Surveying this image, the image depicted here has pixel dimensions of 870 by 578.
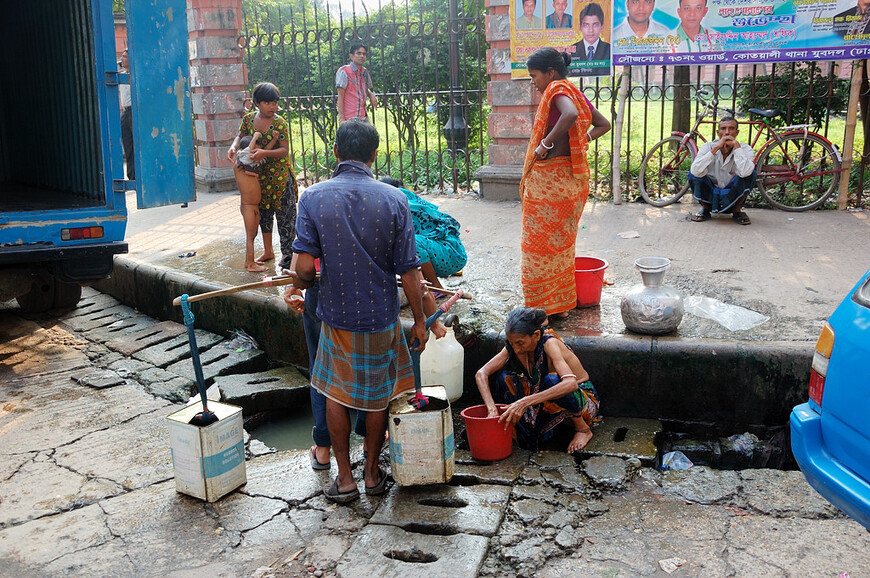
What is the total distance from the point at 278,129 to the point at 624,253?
9.39 ft

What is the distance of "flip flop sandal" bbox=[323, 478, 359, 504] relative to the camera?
3.63m

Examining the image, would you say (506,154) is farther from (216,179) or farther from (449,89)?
(216,179)

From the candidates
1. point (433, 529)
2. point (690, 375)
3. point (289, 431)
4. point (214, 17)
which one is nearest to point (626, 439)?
point (690, 375)

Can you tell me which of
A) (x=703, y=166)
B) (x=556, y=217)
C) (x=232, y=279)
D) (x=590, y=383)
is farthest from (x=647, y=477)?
(x=703, y=166)

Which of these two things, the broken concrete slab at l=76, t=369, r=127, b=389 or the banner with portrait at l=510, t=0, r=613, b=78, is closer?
the broken concrete slab at l=76, t=369, r=127, b=389

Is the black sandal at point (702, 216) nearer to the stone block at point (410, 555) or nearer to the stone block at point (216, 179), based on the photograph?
the stone block at point (410, 555)

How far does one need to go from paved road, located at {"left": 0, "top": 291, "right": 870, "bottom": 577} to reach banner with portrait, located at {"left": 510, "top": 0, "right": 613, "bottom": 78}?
4.96m

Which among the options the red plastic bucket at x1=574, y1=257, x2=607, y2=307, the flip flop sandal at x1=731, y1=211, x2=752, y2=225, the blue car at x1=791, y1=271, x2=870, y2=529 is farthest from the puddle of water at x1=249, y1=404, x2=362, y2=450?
the flip flop sandal at x1=731, y1=211, x2=752, y2=225

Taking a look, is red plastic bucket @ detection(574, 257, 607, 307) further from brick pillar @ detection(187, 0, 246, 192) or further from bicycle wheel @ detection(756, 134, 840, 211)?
brick pillar @ detection(187, 0, 246, 192)

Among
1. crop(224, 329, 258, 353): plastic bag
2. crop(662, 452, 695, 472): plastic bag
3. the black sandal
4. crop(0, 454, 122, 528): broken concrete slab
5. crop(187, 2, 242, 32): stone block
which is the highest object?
crop(187, 2, 242, 32): stone block

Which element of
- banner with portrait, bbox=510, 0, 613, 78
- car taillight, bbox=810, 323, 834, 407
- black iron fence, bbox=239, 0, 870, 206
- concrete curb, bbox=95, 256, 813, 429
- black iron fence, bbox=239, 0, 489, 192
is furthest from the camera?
black iron fence, bbox=239, 0, 489, 192

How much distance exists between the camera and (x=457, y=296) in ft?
12.6

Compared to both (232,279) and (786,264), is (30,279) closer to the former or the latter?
(232,279)

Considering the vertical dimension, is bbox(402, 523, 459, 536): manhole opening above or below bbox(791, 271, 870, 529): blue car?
below
